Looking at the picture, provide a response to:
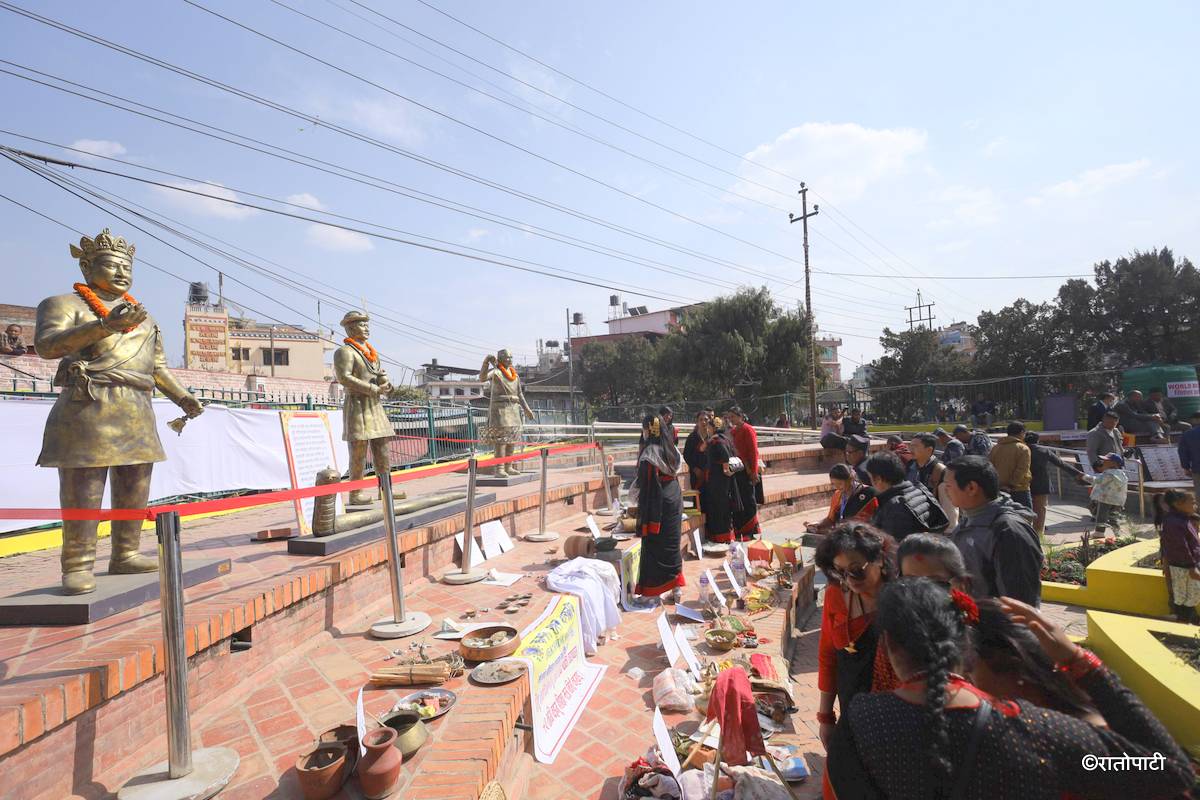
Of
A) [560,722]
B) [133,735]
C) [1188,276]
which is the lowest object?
[560,722]

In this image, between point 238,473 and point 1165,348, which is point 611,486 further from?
point 1165,348

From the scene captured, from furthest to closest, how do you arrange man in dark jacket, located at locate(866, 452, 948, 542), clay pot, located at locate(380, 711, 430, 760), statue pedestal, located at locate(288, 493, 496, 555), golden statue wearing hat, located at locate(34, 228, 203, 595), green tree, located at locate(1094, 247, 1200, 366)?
1. green tree, located at locate(1094, 247, 1200, 366)
2. statue pedestal, located at locate(288, 493, 496, 555)
3. man in dark jacket, located at locate(866, 452, 948, 542)
4. golden statue wearing hat, located at locate(34, 228, 203, 595)
5. clay pot, located at locate(380, 711, 430, 760)

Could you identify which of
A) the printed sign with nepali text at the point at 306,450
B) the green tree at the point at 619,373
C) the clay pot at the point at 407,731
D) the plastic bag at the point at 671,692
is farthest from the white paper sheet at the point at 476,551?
the green tree at the point at 619,373

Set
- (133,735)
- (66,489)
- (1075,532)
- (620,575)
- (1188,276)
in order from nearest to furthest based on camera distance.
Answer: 1. (133,735)
2. (66,489)
3. (620,575)
4. (1075,532)
5. (1188,276)

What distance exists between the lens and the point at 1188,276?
22.9m

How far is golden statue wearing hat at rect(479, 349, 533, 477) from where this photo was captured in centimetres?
810

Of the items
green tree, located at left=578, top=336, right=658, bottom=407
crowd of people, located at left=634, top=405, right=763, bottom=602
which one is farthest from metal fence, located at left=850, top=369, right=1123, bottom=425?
green tree, located at left=578, top=336, right=658, bottom=407

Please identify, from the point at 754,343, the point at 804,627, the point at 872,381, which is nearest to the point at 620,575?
the point at 804,627

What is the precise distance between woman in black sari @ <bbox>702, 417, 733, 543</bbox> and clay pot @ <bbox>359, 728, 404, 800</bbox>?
4.96 m

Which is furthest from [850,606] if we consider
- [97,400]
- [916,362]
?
[916,362]

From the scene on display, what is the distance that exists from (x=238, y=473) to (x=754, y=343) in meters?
24.2

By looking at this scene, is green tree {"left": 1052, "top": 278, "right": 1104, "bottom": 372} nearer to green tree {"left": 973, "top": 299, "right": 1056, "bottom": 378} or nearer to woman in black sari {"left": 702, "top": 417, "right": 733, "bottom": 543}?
green tree {"left": 973, "top": 299, "right": 1056, "bottom": 378}

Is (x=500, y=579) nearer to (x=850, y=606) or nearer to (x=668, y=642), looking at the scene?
(x=668, y=642)

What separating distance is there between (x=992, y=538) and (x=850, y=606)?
0.95m
